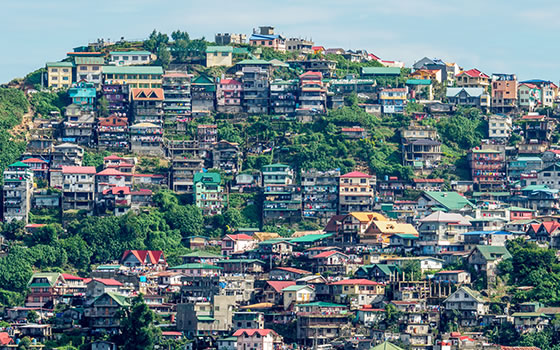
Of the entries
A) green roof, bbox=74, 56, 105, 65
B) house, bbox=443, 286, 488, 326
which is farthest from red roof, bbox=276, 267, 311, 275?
green roof, bbox=74, 56, 105, 65

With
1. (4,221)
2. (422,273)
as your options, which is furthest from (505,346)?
(4,221)

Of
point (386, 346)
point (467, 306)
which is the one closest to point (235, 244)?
point (467, 306)

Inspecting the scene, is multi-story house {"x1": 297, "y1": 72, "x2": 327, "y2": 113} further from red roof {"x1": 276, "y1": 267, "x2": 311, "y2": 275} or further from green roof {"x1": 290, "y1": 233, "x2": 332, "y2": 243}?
red roof {"x1": 276, "y1": 267, "x2": 311, "y2": 275}

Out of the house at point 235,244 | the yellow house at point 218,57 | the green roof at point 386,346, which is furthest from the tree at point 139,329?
the yellow house at point 218,57

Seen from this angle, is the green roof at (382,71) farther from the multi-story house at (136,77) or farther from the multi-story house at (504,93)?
the multi-story house at (136,77)

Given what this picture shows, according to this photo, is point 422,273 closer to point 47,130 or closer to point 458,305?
point 458,305

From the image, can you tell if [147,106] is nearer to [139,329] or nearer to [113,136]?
[113,136]
